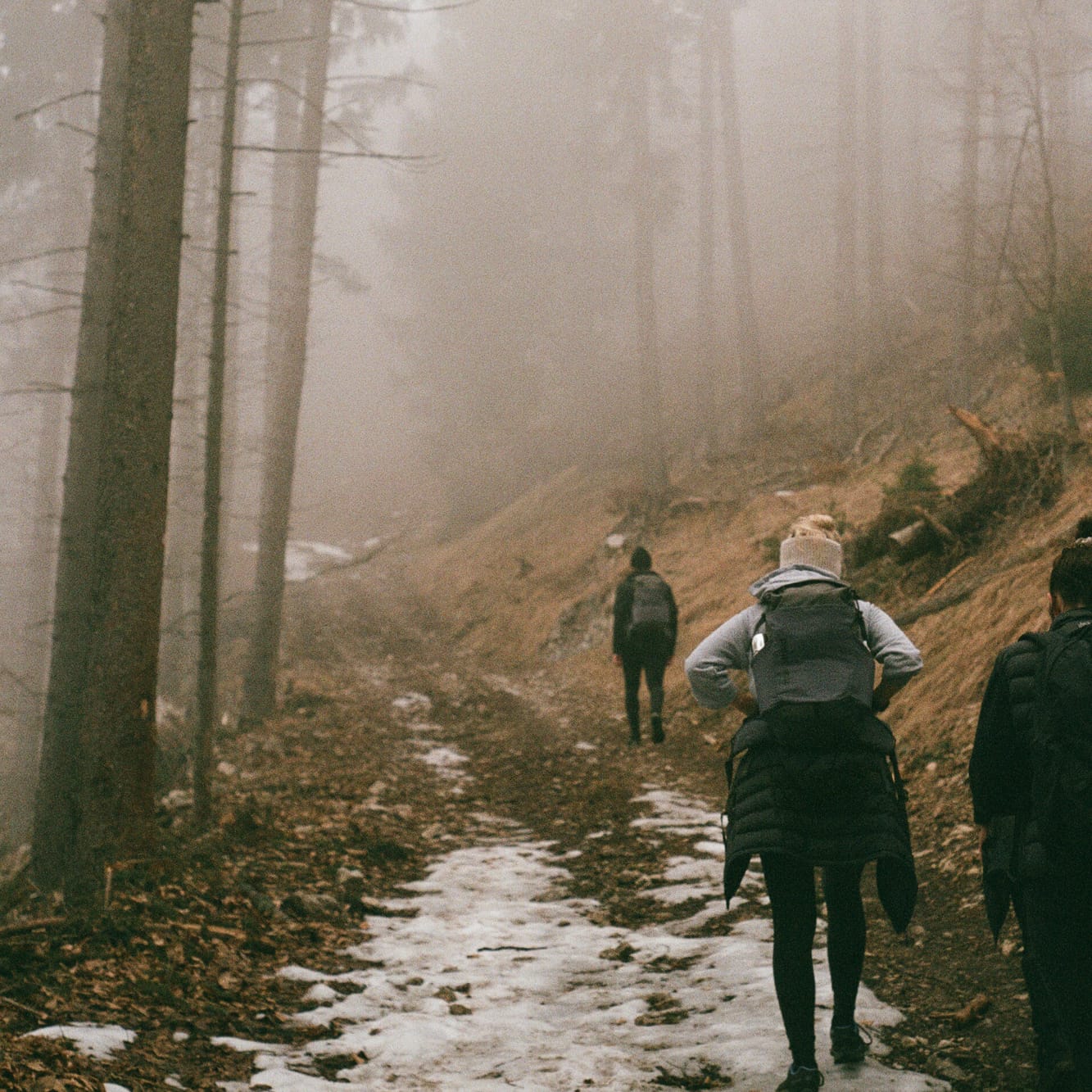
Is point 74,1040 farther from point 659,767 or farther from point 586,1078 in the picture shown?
point 659,767

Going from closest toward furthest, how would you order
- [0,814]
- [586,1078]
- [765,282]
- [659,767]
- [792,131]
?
[586,1078]
[659,767]
[0,814]
[765,282]
[792,131]

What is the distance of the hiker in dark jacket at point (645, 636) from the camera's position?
1120cm

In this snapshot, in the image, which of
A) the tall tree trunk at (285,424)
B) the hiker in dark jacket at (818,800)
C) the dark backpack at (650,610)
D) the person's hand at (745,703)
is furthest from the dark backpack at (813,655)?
the tall tree trunk at (285,424)

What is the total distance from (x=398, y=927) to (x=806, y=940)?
10.4 ft

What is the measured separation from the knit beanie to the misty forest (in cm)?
194

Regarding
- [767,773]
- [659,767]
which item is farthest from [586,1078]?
[659,767]

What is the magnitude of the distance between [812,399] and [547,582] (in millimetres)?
7302

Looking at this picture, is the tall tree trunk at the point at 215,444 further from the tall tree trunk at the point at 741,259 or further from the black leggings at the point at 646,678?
the tall tree trunk at the point at 741,259

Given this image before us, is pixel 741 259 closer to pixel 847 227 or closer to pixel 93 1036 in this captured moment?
pixel 847 227

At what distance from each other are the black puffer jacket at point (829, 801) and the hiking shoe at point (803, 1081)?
0.73 meters

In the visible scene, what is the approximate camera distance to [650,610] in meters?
11.2

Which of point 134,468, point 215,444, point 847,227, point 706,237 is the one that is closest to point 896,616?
point 215,444

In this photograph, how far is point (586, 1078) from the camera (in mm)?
4066

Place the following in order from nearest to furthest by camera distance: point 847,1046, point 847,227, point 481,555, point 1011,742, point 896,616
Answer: point 1011,742 → point 847,1046 → point 896,616 → point 847,227 → point 481,555
